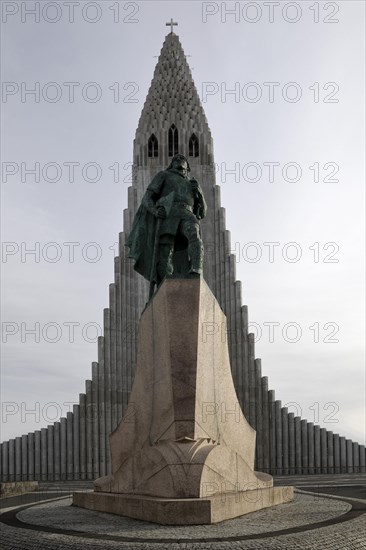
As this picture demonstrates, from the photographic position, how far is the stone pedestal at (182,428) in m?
7.39

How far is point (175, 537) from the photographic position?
5688mm

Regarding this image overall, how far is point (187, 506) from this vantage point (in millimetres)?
6551

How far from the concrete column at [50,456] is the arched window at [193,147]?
48.5 feet

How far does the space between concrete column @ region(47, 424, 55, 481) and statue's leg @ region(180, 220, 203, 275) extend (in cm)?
2110

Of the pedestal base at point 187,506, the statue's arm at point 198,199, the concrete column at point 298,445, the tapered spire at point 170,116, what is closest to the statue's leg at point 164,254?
the statue's arm at point 198,199

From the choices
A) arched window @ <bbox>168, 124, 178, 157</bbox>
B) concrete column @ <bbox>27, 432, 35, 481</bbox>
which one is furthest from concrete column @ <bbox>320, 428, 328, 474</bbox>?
arched window @ <bbox>168, 124, 178, 157</bbox>

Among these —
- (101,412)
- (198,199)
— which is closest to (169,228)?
(198,199)

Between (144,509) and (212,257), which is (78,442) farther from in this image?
(144,509)

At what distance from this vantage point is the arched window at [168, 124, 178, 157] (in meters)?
34.5

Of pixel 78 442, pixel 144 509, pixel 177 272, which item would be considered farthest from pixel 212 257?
pixel 144 509

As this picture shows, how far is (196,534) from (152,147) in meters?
30.0

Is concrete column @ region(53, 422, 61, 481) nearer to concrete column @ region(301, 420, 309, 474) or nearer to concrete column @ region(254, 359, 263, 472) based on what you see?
concrete column @ region(254, 359, 263, 472)

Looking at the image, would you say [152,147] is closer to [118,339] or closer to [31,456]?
[118,339]

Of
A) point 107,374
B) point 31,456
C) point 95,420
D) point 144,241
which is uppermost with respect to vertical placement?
point 144,241
